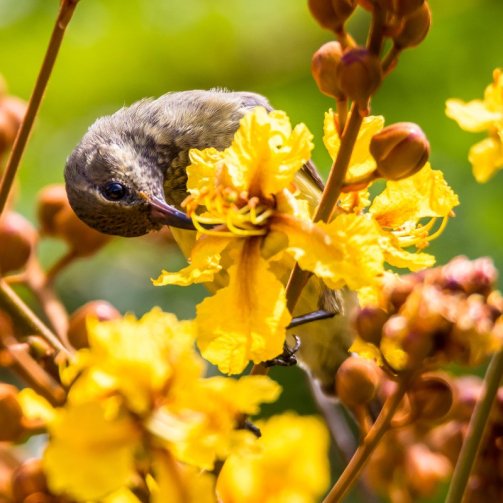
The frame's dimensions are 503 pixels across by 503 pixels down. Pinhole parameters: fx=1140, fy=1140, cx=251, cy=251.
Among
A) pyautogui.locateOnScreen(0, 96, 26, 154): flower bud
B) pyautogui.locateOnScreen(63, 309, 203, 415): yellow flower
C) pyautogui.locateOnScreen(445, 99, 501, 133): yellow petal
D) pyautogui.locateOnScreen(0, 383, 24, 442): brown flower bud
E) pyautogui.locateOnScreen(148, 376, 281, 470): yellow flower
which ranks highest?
pyautogui.locateOnScreen(63, 309, 203, 415): yellow flower

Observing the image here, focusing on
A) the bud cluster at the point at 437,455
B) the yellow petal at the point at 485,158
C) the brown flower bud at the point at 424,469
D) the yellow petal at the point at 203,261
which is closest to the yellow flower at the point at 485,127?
the yellow petal at the point at 485,158

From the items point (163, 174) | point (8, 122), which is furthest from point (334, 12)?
point (163, 174)

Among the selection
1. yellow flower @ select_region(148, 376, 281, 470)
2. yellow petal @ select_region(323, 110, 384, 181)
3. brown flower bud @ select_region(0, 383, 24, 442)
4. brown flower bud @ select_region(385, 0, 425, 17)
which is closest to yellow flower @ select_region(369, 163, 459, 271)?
yellow petal @ select_region(323, 110, 384, 181)

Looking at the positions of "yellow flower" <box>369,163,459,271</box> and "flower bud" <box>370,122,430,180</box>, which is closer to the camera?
"flower bud" <box>370,122,430,180</box>

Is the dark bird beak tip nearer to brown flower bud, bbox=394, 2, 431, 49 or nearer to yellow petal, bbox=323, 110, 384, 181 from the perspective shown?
yellow petal, bbox=323, 110, 384, 181

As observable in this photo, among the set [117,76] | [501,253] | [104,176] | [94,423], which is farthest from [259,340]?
[117,76]

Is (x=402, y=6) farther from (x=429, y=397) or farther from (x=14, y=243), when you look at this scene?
(x=14, y=243)
